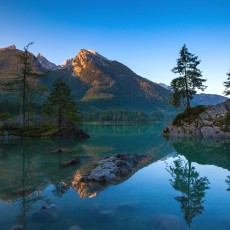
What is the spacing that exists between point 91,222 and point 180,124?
158 ft

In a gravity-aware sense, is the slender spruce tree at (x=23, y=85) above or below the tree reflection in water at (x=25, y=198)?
above

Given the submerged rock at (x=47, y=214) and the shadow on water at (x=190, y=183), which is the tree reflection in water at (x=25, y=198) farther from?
the shadow on water at (x=190, y=183)

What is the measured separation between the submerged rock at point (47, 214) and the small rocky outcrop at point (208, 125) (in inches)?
1709

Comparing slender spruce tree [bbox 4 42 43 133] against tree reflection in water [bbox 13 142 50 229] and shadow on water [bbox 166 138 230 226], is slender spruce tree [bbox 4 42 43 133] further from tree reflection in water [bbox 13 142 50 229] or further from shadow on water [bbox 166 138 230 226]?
shadow on water [bbox 166 138 230 226]

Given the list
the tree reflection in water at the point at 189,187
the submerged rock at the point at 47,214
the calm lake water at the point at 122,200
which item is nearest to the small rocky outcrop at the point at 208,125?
the tree reflection in water at the point at 189,187

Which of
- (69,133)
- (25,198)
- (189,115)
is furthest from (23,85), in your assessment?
(25,198)

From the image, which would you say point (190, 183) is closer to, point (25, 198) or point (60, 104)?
point (25, 198)

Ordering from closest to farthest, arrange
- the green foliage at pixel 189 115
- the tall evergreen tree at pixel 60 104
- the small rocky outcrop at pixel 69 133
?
the small rocky outcrop at pixel 69 133, the tall evergreen tree at pixel 60 104, the green foliage at pixel 189 115

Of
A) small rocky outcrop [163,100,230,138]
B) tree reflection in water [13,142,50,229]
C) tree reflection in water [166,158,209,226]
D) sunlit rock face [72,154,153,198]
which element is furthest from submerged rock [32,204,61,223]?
small rocky outcrop [163,100,230,138]

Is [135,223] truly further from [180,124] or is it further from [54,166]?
[180,124]

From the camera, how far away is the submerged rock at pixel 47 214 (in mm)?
9164

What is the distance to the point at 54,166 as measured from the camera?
20.2 metres

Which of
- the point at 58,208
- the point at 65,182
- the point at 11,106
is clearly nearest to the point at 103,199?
the point at 58,208

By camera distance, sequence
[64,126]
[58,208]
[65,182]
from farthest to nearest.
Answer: [64,126] < [65,182] < [58,208]
